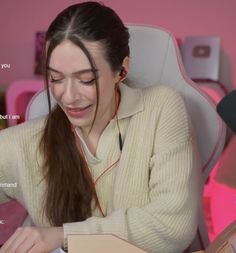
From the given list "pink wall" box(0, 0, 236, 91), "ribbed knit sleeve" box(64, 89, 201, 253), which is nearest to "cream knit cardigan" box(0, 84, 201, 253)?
"ribbed knit sleeve" box(64, 89, 201, 253)

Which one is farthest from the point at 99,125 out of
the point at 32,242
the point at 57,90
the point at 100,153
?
the point at 32,242

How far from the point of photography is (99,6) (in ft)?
3.03

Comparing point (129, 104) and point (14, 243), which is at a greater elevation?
point (129, 104)

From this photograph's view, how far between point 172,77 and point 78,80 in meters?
0.27

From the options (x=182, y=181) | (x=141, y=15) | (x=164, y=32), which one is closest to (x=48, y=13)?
(x=141, y=15)

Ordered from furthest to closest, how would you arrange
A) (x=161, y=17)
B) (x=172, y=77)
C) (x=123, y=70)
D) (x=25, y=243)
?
(x=161, y=17) < (x=172, y=77) < (x=123, y=70) < (x=25, y=243)

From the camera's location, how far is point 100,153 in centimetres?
106

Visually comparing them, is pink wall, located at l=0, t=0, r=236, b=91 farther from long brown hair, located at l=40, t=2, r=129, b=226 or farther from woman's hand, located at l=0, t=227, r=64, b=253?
woman's hand, located at l=0, t=227, r=64, b=253

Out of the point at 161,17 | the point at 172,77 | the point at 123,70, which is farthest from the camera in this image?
the point at 161,17

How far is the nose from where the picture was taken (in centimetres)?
92

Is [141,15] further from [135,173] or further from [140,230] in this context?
[140,230]

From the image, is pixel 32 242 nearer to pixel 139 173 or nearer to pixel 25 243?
pixel 25 243

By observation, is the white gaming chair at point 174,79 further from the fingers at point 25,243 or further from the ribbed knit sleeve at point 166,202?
the fingers at point 25,243

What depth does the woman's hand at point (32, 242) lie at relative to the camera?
0.86m
